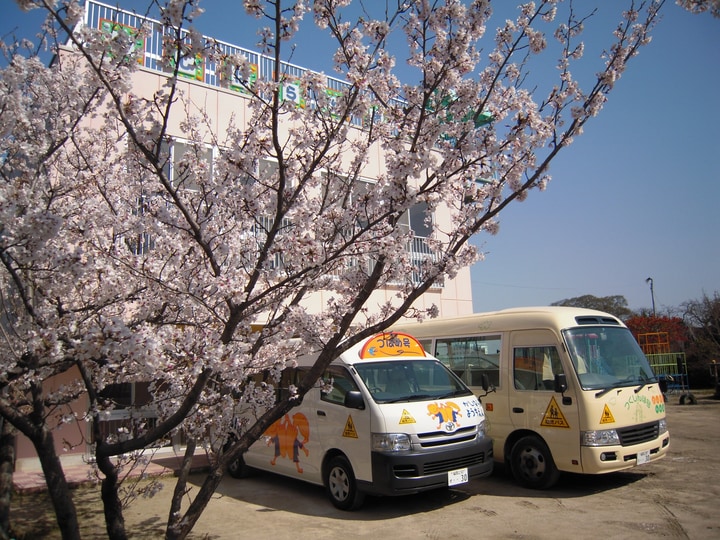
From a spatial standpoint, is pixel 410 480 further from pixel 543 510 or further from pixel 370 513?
pixel 543 510

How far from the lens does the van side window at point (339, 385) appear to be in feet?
23.8

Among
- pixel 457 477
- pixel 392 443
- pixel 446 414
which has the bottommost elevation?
pixel 457 477

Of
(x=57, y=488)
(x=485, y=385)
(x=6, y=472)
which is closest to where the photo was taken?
(x=57, y=488)

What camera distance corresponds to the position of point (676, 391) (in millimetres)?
21328

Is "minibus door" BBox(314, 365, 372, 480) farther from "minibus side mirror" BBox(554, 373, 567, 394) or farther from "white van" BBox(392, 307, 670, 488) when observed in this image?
"minibus side mirror" BBox(554, 373, 567, 394)

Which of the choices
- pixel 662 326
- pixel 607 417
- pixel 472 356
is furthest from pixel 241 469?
pixel 662 326

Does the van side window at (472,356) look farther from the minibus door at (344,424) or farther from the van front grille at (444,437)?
the minibus door at (344,424)

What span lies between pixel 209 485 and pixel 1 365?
5.58 ft

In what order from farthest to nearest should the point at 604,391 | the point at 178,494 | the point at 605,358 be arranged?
the point at 605,358 → the point at 604,391 → the point at 178,494

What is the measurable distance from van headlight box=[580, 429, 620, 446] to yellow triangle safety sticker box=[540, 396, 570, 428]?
0.90 feet

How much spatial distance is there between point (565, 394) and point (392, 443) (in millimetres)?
2570

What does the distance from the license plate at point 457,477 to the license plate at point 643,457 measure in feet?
8.05

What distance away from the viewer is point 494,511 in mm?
6660

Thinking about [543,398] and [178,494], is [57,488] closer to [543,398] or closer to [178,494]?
[178,494]
